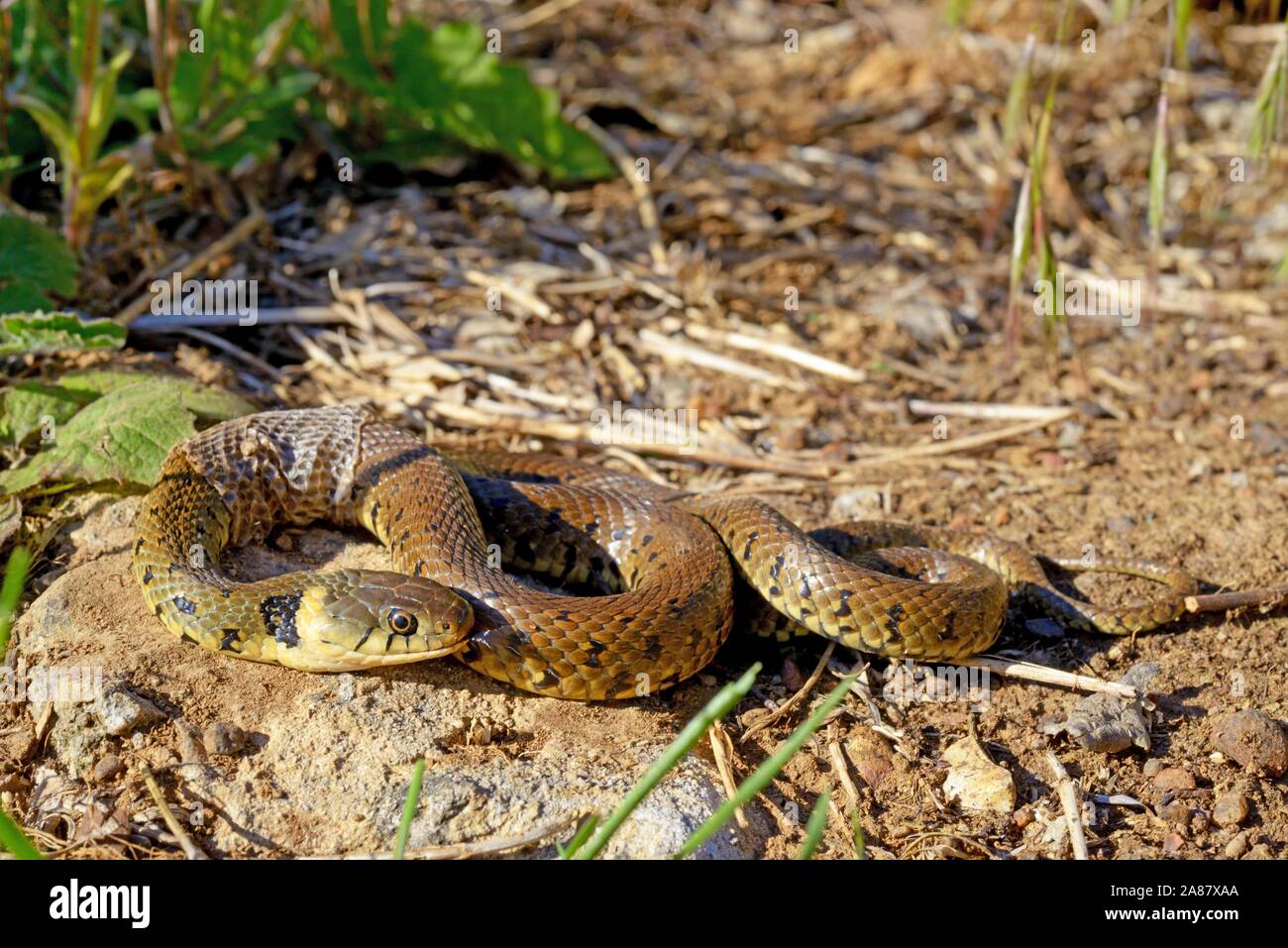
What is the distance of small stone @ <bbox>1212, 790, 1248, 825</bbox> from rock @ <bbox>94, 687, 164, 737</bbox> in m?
4.80

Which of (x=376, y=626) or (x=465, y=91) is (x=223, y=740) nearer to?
(x=376, y=626)

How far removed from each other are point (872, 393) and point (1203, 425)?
2.43 m

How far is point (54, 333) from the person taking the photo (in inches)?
258

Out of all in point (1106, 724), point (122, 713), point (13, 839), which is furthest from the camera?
point (1106, 724)

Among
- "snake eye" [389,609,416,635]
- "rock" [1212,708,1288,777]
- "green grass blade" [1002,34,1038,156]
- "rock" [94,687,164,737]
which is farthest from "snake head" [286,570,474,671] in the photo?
"green grass blade" [1002,34,1038,156]

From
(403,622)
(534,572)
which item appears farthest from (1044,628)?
(403,622)

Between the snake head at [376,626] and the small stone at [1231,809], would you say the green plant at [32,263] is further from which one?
the small stone at [1231,809]

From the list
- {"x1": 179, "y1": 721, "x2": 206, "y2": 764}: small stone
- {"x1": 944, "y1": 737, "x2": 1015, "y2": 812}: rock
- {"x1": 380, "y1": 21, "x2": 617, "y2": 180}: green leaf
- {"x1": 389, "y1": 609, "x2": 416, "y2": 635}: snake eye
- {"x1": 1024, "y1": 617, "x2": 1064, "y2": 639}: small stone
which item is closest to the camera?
{"x1": 179, "y1": 721, "x2": 206, "y2": 764}: small stone

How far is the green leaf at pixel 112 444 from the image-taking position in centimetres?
620

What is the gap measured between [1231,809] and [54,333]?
6.44 metres

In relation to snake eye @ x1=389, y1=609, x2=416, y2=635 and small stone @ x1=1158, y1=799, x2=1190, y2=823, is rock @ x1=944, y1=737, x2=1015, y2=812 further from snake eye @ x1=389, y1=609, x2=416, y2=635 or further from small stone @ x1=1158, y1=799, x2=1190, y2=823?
snake eye @ x1=389, y1=609, x2=416, y2=635

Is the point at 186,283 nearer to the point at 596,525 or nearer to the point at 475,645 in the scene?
the point at 596,525

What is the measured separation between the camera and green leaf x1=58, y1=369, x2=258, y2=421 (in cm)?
678

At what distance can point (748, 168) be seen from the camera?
37.8 ft
